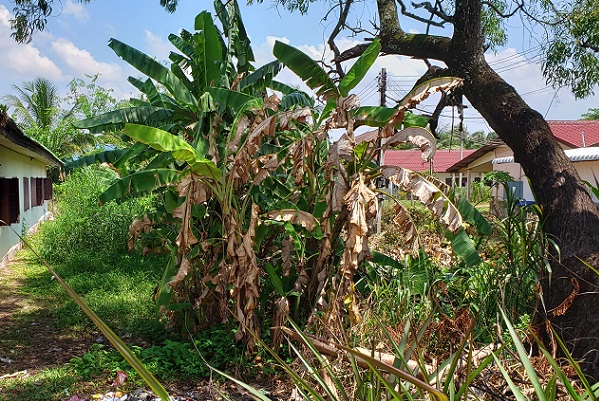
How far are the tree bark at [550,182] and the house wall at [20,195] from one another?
24.8 ft

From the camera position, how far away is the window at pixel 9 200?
9656 millimetres

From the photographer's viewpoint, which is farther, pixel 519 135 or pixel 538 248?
pixel 519 135

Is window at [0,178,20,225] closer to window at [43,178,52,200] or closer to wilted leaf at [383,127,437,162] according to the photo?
wilted leaf at [383,127,437,162]

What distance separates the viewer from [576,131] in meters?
22.5

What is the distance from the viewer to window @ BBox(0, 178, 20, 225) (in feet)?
31.7

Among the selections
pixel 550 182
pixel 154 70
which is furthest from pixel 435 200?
pixel 154 70

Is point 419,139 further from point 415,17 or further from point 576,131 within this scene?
point 576,131

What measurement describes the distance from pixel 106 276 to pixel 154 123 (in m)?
4.45

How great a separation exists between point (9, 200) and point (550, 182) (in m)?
9.63

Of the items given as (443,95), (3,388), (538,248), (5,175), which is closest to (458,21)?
(443,95)

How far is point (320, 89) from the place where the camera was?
490cm

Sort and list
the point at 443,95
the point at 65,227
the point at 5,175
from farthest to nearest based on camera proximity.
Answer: the point at 65,227 < the point at 5,175 < the point at 443,95

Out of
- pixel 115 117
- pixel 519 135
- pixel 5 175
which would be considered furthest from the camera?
pixel 5 175

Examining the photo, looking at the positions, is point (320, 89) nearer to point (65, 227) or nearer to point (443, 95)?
point (443, 95)
